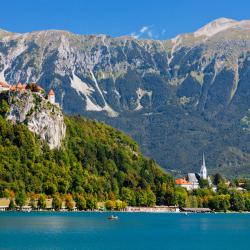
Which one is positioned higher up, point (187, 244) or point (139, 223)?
point (139, 223)

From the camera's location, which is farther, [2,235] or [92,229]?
[92,229]

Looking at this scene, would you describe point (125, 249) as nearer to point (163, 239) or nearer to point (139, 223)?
point (163, 239)

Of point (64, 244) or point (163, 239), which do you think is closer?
point (64, 244)

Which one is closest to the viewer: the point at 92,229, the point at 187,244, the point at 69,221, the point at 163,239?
the point at 187,244

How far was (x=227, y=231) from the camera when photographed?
558ft

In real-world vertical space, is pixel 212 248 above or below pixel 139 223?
below

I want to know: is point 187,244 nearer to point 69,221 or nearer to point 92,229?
point 92,229

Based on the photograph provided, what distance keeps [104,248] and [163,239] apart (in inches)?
887

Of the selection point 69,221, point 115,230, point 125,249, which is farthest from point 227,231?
point 125,249

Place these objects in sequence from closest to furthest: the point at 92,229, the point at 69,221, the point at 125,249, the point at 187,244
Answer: the point at 125,249, the point at 187,244, the point at 92,229, the point at 69,221

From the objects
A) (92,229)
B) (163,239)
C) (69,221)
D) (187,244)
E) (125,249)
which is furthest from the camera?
(69,221)

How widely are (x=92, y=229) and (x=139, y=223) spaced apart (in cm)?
3274

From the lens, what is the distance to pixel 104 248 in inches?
4860

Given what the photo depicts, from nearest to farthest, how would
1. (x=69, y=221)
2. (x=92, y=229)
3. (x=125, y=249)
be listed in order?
(x=125, y=249)
(x=92, y=229)
(x=69, y=221)
